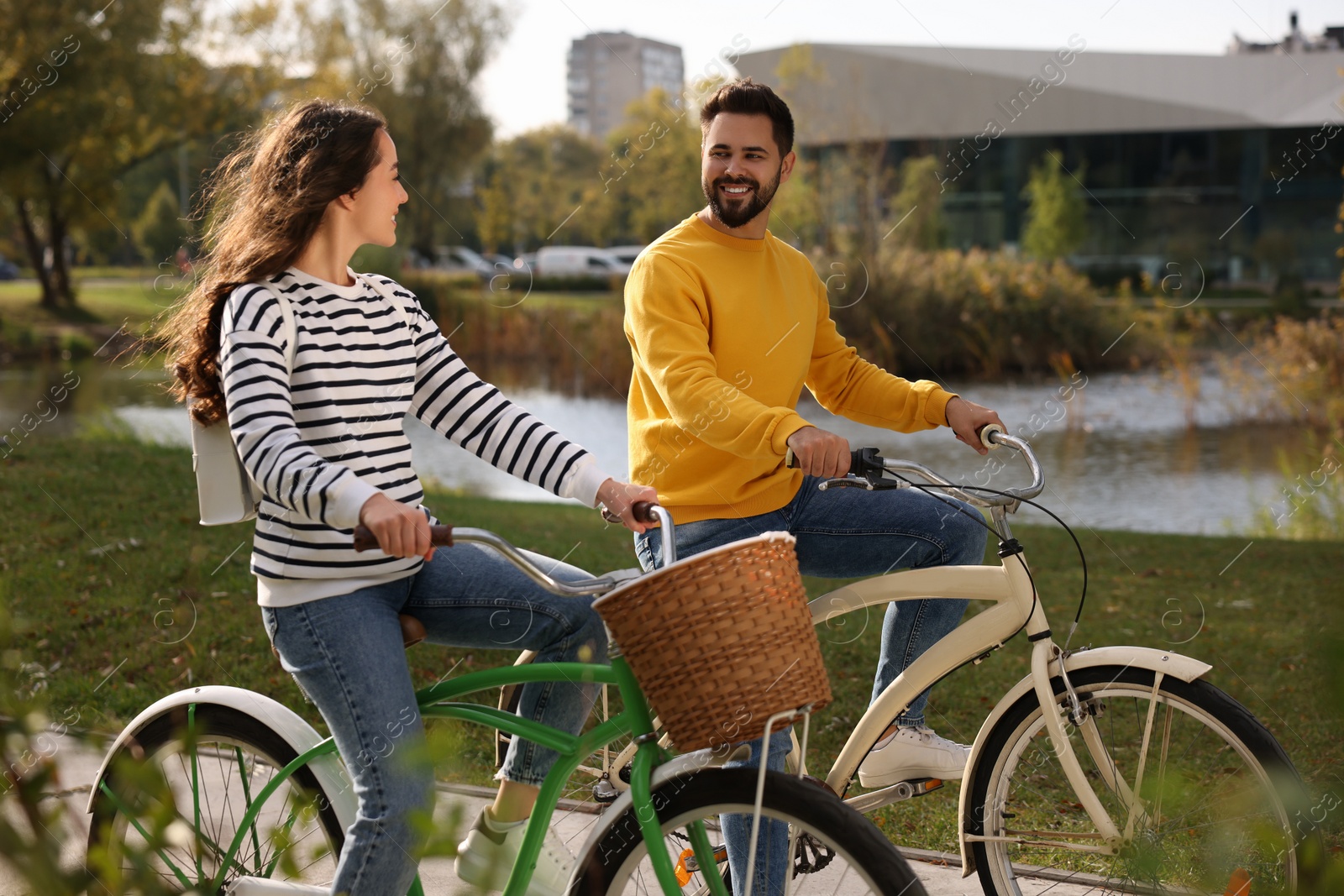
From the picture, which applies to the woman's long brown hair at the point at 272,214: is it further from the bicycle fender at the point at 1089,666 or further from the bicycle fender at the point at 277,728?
the bicycle fender at the point at 1089,666

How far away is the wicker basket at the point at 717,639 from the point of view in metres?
1.86

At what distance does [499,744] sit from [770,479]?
0.86m

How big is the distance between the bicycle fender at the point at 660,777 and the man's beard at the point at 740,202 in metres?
1.32

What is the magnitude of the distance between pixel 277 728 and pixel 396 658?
40cm

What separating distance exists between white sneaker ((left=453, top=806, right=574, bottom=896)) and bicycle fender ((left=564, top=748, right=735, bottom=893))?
0.56ft

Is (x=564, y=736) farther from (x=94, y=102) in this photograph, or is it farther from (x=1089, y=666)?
(x=94, y=102)

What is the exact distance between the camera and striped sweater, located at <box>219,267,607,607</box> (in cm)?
200

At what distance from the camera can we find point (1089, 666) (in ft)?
8.06

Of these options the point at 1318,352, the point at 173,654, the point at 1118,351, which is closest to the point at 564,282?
the point at 1118,351

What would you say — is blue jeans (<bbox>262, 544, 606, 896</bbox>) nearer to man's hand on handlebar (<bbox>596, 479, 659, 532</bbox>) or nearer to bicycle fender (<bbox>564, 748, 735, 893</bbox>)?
man's hand on handlebar (<bbox>596, 479, 659, 532</bbox>)

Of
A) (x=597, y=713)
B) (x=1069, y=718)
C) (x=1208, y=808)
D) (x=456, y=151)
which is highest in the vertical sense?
(x=456, y=151)

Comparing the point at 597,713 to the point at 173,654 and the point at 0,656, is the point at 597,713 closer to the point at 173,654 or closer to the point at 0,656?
the point at 173,654

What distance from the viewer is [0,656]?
0.98m

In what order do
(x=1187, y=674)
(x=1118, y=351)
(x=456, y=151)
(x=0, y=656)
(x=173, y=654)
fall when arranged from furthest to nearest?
(x=456, y=151) < (x=1118, y=351) < (x=173, y=654) < (x=1187, y=674) < (x=0, y=656)
